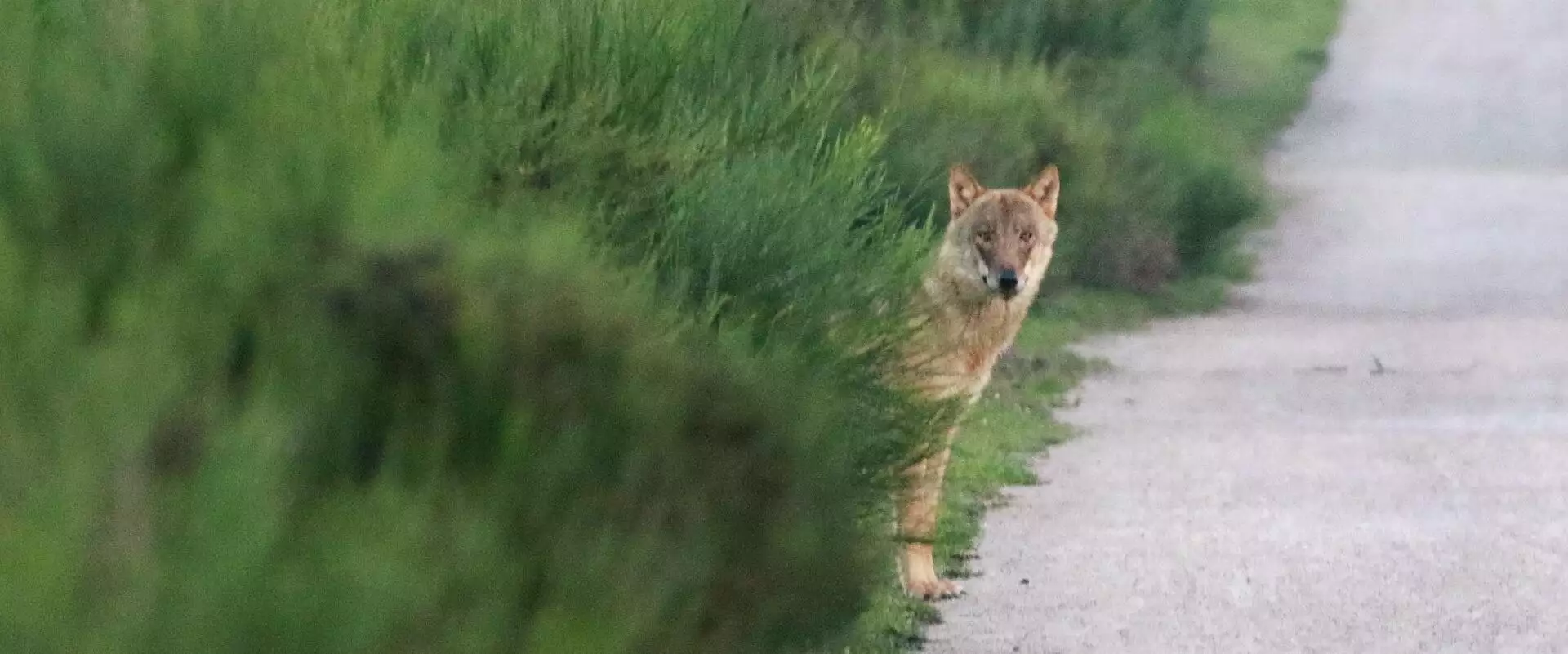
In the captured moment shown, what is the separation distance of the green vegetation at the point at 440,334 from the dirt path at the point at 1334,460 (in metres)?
1.39

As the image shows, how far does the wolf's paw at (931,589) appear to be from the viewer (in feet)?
32.3

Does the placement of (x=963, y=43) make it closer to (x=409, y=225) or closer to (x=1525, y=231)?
(x=1525, y=231)

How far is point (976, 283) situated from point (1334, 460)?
10.6 feet

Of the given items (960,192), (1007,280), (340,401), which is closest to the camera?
(340,401)

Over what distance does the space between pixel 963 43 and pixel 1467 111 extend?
1813 centimetres

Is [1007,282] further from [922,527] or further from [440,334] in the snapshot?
[440,334]

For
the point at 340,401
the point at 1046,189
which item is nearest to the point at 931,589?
the point at 1046,189

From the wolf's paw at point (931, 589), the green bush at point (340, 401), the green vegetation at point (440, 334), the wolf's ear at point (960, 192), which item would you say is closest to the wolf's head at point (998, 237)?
the wolf's ear at point (960, 192)

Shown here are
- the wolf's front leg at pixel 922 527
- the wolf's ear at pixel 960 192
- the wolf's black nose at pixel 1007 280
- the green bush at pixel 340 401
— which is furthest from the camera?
the wolf's ear at pixel 960 192

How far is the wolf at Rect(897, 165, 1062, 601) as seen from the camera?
9875 mm

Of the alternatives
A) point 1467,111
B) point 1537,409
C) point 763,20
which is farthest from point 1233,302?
point 1467,111

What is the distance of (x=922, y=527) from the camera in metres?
9.29

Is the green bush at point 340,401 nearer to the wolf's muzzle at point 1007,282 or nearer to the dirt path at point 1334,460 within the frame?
the dirt path at point 1334,460

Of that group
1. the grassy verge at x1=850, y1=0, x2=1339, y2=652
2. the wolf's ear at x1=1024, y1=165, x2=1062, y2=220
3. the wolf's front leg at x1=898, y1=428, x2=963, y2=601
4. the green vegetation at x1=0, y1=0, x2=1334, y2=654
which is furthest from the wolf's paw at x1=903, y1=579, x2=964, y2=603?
the wolf's ear at x1=1024, y1=165, x2=1062, y2=220
